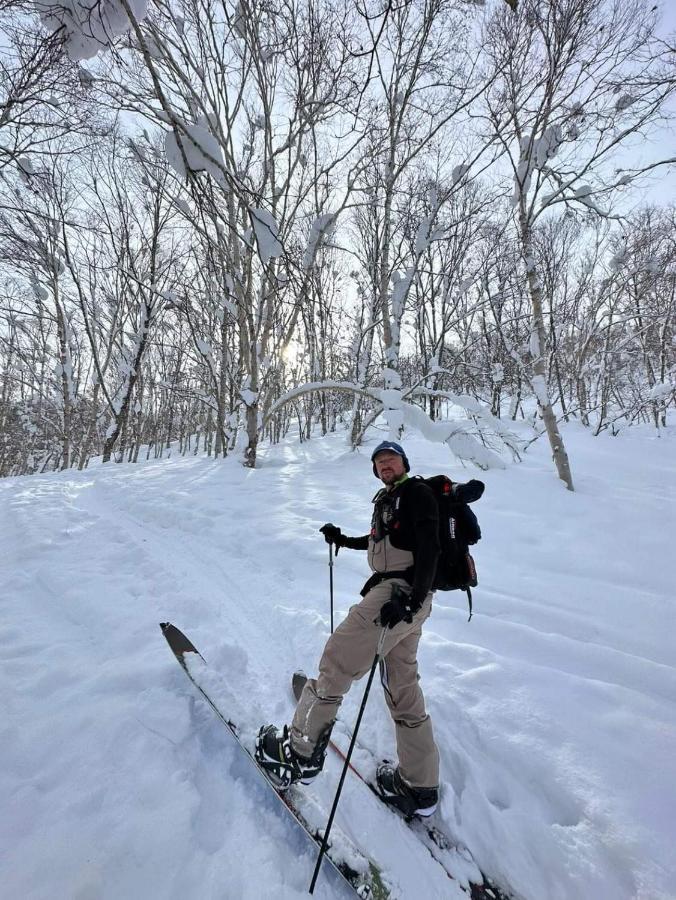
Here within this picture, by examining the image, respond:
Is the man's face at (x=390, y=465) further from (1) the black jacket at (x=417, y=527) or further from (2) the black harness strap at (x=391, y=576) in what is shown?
(2) the black harness strap at (x=391, y=576)

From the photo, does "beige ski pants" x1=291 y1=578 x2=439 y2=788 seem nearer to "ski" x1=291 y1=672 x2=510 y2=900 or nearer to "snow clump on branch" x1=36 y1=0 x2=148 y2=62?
"ski" x1=291 y1=672 x2=510 y2=900

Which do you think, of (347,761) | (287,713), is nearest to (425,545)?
(347,761)

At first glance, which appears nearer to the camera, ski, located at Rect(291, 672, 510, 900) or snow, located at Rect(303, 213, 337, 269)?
ski, located at Rect(291, 672, 510, 900)

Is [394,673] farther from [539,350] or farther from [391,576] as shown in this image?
[539,350]

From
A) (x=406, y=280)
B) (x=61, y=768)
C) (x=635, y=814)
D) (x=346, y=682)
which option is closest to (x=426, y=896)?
(x=346, y=682)

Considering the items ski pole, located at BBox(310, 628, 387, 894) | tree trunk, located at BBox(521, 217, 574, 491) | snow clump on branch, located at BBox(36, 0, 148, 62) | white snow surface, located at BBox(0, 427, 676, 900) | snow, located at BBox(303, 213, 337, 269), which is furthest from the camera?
tree trunk, located at BBox(521, 217, 574, 491)

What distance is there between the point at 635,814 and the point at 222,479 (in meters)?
→ 8.01

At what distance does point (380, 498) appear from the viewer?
2.39 meters

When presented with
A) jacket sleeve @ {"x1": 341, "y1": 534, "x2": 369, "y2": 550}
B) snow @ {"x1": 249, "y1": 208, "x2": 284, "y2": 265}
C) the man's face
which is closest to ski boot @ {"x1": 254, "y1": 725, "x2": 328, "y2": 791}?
jacket sleeve @ {"x1": 341, "y1": 534, "x2": 369, "y2": 550}

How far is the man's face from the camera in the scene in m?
2.40

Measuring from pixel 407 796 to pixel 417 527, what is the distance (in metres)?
1.45

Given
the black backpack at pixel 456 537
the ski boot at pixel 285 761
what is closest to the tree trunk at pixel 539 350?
the black backpack at pixel 456 537

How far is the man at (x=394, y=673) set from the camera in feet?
6.64

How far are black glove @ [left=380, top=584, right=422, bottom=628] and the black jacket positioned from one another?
31mm
